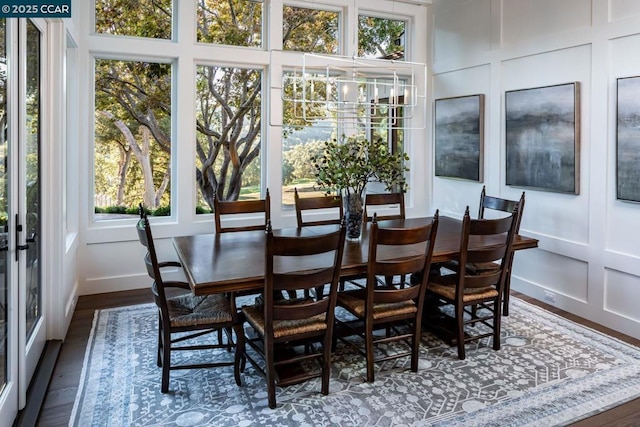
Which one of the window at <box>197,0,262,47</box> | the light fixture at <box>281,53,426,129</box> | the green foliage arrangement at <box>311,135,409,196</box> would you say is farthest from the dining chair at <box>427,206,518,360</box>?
the window at <box>197,0,262,47</box>

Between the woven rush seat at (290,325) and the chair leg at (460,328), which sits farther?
the chair leg at (460,328)

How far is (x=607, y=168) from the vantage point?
366cm

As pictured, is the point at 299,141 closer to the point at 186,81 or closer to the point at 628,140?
the point at 186,81

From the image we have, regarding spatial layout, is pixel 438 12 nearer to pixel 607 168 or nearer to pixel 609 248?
pixel 607 168

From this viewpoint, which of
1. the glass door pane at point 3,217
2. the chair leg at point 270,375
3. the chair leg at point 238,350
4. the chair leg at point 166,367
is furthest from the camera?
the chair leg at point 238,350

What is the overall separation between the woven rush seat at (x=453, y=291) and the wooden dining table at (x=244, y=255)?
273 mm

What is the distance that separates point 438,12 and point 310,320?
437 cm

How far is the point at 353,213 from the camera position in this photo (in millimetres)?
3453

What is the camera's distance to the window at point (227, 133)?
16.1 feet

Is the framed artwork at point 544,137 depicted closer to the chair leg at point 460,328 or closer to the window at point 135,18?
the chair leg at point 460,328

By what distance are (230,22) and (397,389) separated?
3992mm

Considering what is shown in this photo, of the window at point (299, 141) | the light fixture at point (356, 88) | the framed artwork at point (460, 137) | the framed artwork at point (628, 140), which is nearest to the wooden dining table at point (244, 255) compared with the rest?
the framed artwork at point (628, 140)

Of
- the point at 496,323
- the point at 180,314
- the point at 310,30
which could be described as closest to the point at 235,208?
the point at 180,314

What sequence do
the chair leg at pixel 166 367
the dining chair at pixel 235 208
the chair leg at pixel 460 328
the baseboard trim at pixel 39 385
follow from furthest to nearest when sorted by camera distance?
1. the dining chair at pixel 235 208
2. the chair leg at pixel 460 328
3. the chair leg at pixel 166 367
4. the baseboard trim at pixel 39 385
